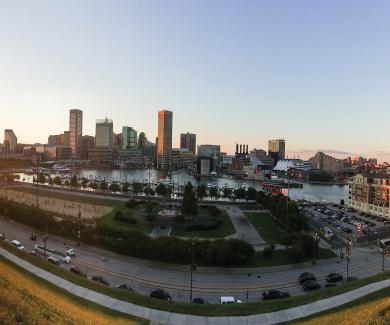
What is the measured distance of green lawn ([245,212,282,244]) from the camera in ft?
90.4

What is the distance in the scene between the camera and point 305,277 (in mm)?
18672

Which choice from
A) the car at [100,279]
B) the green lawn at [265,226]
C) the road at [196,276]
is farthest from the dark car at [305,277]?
the car at [100,279]

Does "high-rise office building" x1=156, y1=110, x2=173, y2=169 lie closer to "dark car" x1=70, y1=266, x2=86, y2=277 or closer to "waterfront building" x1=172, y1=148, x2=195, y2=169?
"waterfront building" x1=172, y1=148, x2=195, y2=169

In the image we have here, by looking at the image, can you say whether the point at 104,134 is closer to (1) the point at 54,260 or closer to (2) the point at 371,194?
(2) the point at 371,194

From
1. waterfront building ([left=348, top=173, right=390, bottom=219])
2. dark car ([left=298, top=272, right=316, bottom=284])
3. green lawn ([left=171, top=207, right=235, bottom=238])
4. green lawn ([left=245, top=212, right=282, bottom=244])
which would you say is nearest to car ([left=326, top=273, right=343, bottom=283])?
dark car ([left=298, top=272, right=316, bottom=284])

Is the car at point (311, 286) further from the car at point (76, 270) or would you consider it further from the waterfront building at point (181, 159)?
the waterfront building at point (181, 159)

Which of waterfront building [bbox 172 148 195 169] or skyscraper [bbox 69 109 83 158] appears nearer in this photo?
waterfront building [bbox 172 148 195 169]

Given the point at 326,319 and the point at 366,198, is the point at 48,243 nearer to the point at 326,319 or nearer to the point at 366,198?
the point at 326,319

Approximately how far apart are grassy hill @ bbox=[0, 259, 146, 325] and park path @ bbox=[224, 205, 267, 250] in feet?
50.3

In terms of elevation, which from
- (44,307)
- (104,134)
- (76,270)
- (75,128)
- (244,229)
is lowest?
(76,270)

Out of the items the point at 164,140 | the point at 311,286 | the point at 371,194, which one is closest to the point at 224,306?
the point at 311,286

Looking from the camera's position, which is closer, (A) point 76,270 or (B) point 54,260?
(A) point 76,270

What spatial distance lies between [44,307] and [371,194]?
43.4 metres

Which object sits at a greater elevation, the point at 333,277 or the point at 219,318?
the point at 219,318
